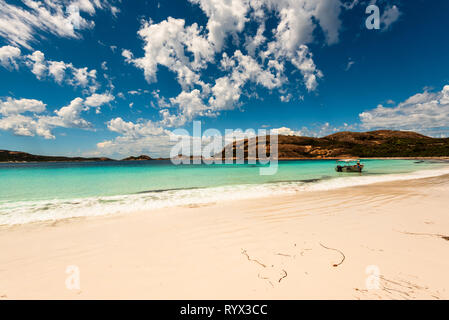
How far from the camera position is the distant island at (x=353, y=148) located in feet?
341

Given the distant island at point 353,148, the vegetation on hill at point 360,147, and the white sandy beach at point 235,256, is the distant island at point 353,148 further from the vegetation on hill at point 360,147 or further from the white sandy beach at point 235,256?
the white sandy beach at point 235,256

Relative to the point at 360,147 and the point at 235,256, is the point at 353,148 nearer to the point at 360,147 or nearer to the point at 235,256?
the point at 360,147

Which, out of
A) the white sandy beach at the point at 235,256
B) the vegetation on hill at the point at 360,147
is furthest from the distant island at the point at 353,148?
the white sandy beach at the point at 235,256

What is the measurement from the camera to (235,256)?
14.4 feet

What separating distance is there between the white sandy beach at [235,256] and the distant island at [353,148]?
13397cm

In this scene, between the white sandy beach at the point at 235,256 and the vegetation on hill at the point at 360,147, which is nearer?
the white sandy beach at the point at 235,256

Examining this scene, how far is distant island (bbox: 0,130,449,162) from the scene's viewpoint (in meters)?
104

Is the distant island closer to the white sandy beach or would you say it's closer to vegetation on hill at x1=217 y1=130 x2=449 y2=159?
vegetation on hill at x1=217 y1=130 x2=449 y2=159

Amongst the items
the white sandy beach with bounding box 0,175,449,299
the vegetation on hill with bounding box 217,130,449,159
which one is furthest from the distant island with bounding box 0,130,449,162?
the white sandy beach with bounding box 0,175,449,299

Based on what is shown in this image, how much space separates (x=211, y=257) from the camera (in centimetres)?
439
